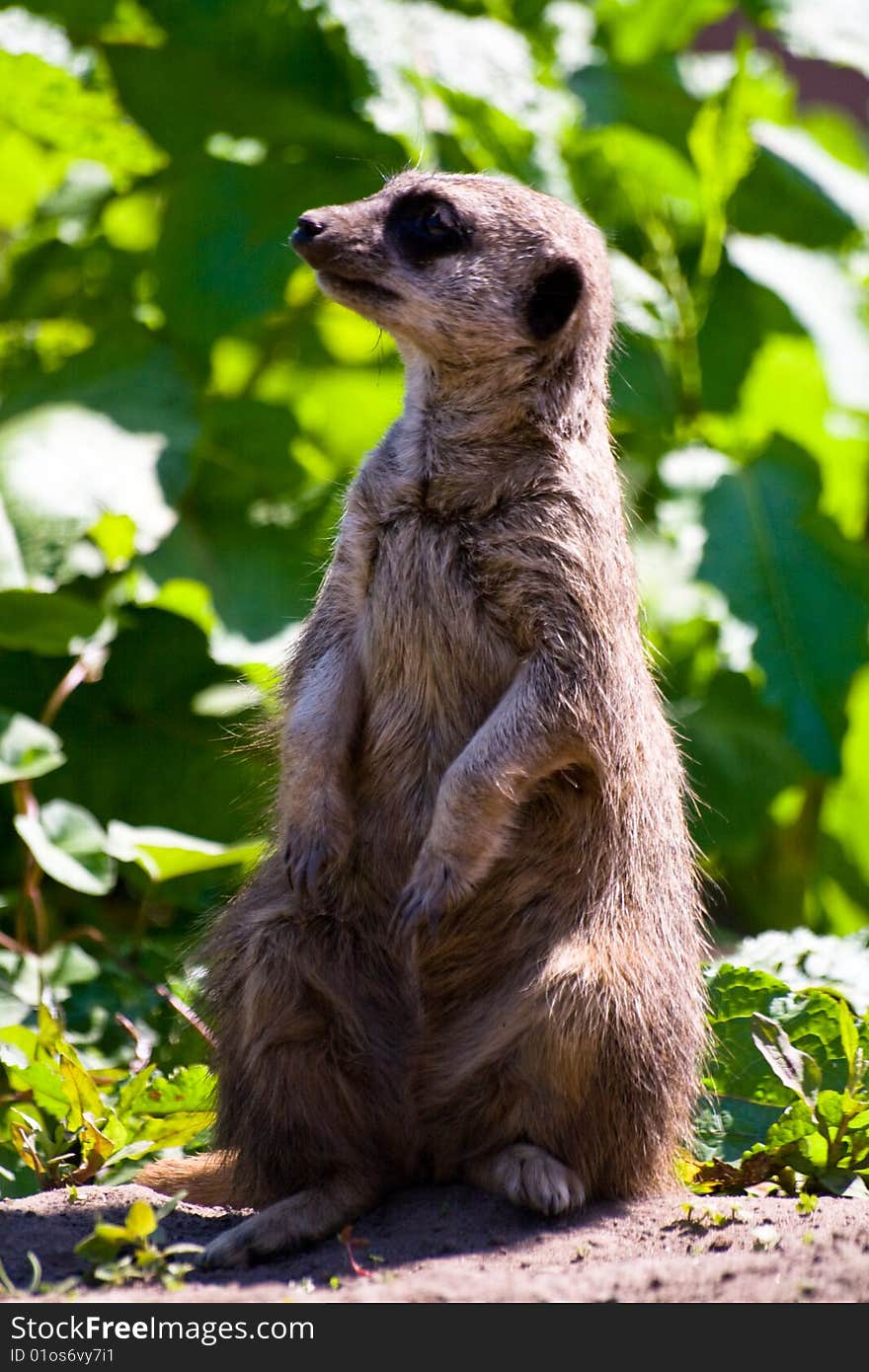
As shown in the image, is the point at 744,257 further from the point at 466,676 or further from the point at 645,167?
the point at 466,676

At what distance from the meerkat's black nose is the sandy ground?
5.77 feet

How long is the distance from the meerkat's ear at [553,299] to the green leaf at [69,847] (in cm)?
183

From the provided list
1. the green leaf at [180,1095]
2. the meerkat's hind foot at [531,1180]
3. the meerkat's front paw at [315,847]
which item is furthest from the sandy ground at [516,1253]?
the meerkat's front paw at [315,847]

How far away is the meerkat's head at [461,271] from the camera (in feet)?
10.4

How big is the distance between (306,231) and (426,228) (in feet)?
0.82

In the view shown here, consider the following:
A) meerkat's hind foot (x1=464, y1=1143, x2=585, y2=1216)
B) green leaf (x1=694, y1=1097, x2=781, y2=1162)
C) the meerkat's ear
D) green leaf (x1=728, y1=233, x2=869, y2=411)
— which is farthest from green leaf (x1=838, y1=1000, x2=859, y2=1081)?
green leaf (x1=728, y1=233, x2=869, y2=411)

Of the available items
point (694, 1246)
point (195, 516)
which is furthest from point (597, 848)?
point (195, 516)

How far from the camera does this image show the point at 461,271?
3209mm

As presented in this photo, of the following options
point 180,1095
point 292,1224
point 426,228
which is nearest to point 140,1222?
point 292,1224

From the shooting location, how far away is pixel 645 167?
597 centimetres

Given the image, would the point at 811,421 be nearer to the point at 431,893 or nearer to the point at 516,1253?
the point at 431,893

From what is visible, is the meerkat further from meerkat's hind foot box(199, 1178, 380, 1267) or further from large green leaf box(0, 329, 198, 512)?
large green leaf box(0, 329, 198, 512)

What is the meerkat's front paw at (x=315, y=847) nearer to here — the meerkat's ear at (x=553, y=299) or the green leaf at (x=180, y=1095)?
the green leaf at (x=180, y=1095)

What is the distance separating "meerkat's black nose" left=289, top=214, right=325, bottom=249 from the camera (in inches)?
123
